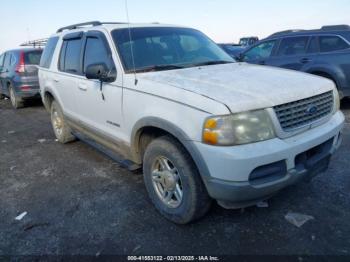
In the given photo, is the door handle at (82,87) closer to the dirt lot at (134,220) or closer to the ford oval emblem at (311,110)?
the dirt lot at (134,220)

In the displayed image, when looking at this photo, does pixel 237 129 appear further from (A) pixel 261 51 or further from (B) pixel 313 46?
(A) pixel 261 51

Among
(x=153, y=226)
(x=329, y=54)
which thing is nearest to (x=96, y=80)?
(x=153, y=226)

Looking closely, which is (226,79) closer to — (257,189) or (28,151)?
(257,189)

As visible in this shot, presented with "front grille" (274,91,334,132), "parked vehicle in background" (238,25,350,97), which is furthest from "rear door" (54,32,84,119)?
"parked vehicle in background" (238,25,350,97)

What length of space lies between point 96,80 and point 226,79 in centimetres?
165

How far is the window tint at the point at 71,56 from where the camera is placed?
4293mm

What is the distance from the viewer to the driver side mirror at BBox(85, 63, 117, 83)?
3280mm

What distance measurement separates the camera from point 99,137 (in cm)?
399

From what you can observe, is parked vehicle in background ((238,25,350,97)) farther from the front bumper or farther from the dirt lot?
the front bumper

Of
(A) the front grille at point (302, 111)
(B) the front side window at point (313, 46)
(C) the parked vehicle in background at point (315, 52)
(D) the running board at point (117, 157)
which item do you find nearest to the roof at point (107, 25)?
(D) the running board at point (117, 157)

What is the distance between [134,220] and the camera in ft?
10.1

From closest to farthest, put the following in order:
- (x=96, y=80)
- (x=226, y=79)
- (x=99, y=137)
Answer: (x=226, y=79) < (x=96, y=80) < (x=99, y=137)

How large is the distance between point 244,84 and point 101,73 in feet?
5.16

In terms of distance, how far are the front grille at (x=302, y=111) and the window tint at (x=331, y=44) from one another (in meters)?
4.14
